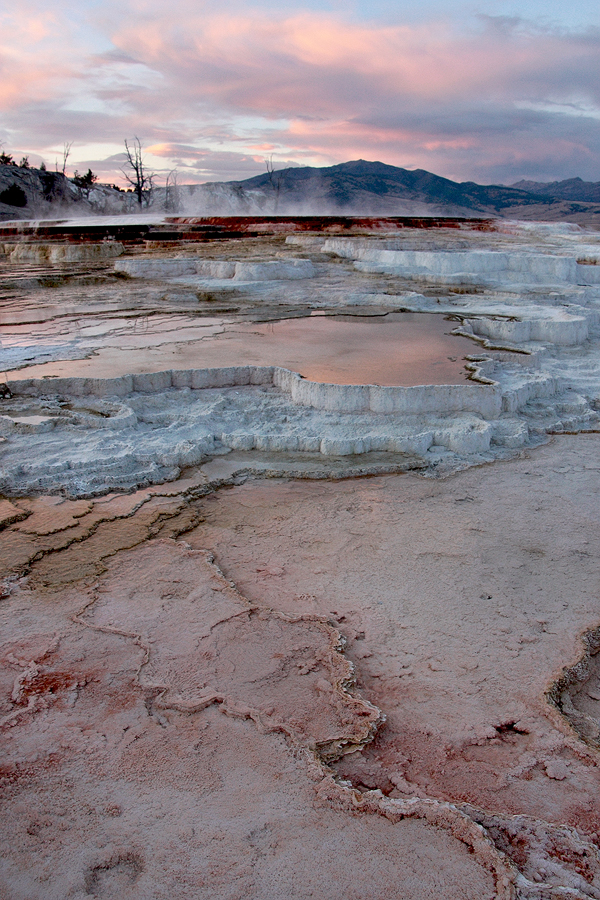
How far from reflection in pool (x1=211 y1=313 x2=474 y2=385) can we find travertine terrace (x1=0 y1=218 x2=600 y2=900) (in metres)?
0.15

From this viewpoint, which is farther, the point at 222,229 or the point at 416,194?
the point at 416,194

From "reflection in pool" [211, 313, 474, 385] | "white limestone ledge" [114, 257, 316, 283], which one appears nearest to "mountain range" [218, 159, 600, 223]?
"white limestone ledge" [114, 257, 316, 283]

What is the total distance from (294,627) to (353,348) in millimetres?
4038

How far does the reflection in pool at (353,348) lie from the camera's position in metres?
5.36

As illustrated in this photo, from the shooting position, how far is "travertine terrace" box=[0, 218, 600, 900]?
5.61 feet

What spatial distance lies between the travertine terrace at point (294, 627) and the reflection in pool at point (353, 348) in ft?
0.50

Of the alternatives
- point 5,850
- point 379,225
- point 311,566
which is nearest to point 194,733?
point 5,850

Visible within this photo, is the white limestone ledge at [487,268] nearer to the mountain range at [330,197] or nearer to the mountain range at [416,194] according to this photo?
the mountain range at [330,197]

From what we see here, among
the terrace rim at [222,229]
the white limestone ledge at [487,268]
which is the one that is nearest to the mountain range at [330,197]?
the terrace rim at [222,229]

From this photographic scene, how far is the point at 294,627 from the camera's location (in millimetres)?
2672

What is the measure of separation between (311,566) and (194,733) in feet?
3.81

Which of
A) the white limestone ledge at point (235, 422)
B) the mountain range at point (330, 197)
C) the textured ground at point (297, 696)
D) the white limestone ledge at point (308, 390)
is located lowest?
the textured ground at point (297, 696)

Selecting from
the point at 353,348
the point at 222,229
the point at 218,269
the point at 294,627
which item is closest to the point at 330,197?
the point at 222,229

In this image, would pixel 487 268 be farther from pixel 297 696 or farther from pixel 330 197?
pixel 330 197
